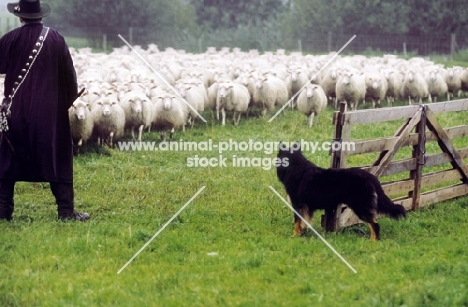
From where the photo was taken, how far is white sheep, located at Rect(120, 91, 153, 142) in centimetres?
1266

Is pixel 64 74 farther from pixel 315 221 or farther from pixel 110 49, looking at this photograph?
pixel 110 49

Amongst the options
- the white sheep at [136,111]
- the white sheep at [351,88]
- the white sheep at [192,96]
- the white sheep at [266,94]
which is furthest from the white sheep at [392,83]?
the white sheep at [136,111]

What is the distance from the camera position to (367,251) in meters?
6.08

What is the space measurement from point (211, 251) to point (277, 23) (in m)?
47.2

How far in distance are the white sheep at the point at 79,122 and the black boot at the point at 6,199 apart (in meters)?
4.11

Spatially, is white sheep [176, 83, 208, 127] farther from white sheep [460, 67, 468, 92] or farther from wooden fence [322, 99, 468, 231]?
white sheep [460, 67, 468, 92]

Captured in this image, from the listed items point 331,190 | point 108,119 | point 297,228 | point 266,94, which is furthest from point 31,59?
point 266,94

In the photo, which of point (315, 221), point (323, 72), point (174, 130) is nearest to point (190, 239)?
point (315, 221)

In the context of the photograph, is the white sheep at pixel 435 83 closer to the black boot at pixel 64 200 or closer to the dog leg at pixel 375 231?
the dog leg at pixel 375 231

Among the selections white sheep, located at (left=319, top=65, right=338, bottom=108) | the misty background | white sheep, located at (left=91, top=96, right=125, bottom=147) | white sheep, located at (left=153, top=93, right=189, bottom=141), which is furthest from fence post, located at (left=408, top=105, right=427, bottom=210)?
the misty background

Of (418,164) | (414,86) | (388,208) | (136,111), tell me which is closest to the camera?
(388,208)

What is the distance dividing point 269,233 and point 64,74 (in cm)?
243

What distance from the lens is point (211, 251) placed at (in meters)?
6.21

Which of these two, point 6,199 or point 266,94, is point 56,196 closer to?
point 6,199
